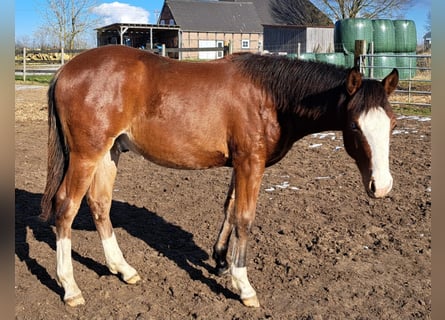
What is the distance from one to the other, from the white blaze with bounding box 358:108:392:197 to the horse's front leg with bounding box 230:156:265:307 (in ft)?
2.75

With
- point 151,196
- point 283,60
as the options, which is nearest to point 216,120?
point 283,60

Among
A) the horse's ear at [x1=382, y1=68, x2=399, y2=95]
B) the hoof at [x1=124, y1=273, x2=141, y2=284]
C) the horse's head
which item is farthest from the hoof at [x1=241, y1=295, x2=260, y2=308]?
the horse's ear at [x1=382, y1=68, x2=399, y2=95]

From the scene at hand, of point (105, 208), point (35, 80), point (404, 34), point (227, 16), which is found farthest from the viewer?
point (227, 16)

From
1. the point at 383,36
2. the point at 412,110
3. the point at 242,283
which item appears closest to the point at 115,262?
the point at 242,283

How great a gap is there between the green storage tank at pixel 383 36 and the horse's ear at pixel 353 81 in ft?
61.2

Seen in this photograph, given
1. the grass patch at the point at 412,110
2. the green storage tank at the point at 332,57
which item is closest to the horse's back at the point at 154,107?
the grass patch at the point at 412,110

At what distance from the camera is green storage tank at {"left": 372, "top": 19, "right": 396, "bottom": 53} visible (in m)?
19.8

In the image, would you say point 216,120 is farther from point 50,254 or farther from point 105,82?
point 50,254

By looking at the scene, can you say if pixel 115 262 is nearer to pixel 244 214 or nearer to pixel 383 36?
pixel 244 214

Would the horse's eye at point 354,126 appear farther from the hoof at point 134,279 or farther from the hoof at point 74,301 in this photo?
the hoof at point 74,301

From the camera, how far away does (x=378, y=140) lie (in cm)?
268

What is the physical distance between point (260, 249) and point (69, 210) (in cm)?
178

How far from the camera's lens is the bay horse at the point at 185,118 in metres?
3.19

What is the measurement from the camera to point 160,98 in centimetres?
327
